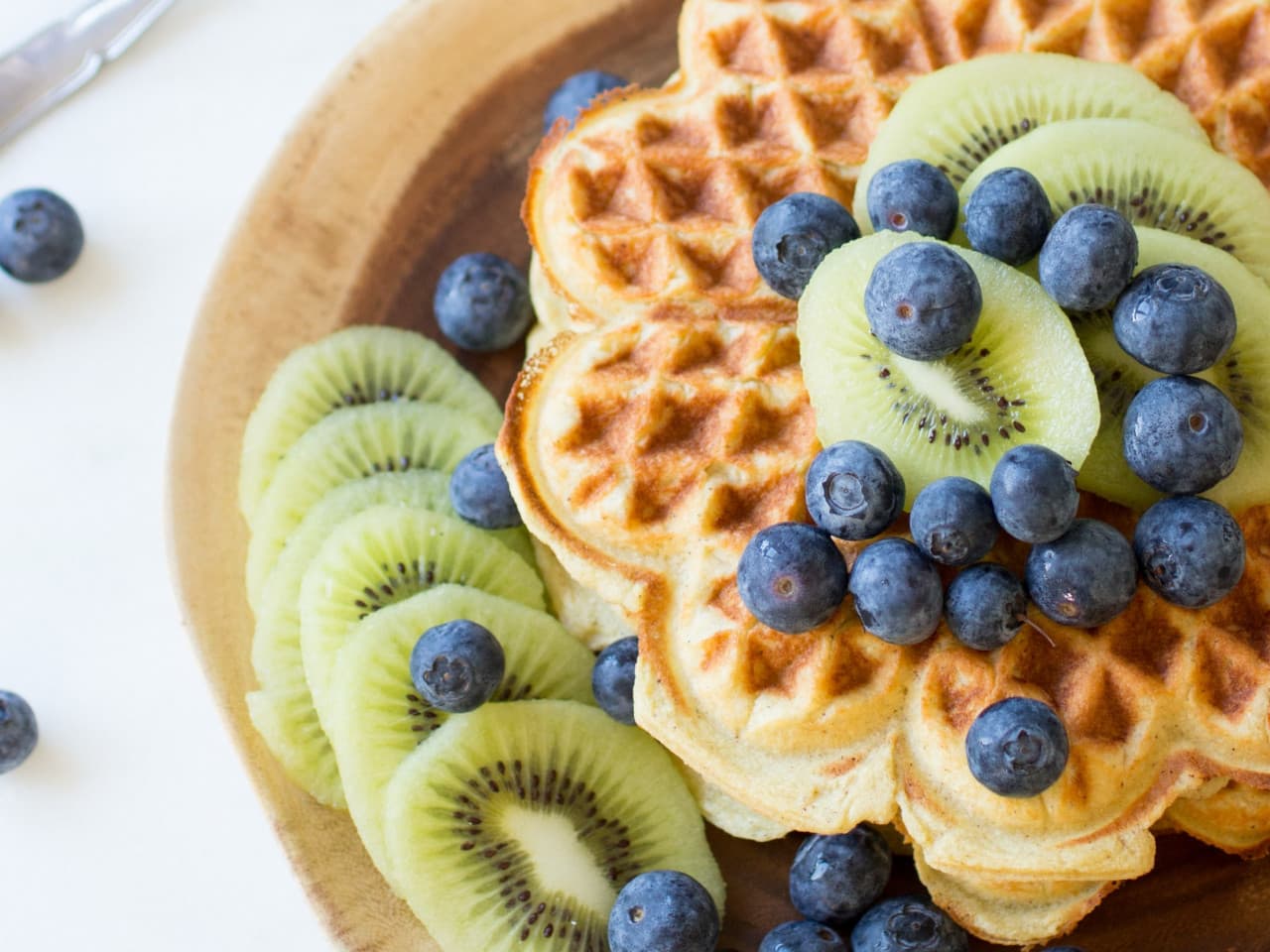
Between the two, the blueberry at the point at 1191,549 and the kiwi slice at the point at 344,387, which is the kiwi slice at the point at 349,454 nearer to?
the kiwi slice at the point at 344,387

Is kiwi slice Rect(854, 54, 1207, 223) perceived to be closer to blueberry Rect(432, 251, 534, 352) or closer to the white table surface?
blueberry Rect(432, 251, 534, 352)

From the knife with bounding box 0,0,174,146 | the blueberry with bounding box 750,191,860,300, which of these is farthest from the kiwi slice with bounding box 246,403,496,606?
the knife with bounding box 0,0,174,146

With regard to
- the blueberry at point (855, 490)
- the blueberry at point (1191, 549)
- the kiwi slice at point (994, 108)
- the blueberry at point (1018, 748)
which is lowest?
the blueberry at point (1018, 748)

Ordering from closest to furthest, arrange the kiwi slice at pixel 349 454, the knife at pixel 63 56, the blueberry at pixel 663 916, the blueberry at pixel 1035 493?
the blueberry at pixel 1035 493 < the blueberry at pixel 663 916 < the kiwi slice at pixel 349 454 < the knife at pixel 63 56

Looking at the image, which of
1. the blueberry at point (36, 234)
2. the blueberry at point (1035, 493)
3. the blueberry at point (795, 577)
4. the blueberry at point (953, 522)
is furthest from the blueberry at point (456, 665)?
the blueberry at point (36, 234)

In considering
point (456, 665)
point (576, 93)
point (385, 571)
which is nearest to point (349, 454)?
point (385, 571)

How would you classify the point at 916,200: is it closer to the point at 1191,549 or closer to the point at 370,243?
the point at 1191,549
